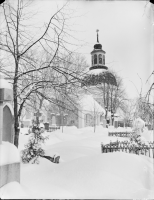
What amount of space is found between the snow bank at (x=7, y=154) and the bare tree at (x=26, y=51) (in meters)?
0.41

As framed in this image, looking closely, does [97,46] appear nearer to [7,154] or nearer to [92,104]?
[92,104]

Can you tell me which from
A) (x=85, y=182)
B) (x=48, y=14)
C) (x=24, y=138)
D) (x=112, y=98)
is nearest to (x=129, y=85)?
(x=112, y=98)

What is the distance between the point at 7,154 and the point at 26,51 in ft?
3.09

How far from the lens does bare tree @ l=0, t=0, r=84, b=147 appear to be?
1518mm

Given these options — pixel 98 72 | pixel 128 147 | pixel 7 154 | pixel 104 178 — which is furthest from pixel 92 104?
pixel 128 147

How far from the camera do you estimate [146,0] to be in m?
1.24

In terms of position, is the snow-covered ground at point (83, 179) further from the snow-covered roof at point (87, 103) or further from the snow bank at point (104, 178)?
the snow-covered roof at point (87, 103)

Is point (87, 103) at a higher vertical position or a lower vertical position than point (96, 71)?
lower

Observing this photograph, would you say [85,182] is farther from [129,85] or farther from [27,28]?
[27,28]

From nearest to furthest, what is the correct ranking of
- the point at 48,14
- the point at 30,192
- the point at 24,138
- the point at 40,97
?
1. the point at 30,192
2. the point at 48,14
3. the point at 40,97
4. the point at 24,138

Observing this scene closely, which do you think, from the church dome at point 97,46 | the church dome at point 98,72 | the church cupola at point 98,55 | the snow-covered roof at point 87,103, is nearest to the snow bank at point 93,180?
the snow-covered roof at point 87,103

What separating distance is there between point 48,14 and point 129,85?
2.89ft

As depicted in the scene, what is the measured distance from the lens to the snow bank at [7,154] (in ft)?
3.76

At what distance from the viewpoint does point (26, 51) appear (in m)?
1.61
